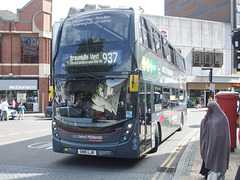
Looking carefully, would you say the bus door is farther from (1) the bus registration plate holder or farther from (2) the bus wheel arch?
(1) the bus registration plate holder

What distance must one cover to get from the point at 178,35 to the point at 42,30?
20.2 meters

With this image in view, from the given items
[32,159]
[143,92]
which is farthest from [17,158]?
[143,92]

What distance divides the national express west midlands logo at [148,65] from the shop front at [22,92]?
2269 cm

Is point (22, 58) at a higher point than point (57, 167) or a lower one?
higher

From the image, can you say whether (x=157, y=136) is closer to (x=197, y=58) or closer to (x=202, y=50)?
(x=197, y=58)

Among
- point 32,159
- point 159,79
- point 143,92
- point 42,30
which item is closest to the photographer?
point 143,92

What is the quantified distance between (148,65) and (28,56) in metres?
24.0

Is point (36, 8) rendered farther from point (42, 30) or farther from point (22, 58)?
point (22, 58)

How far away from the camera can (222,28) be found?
1602 inches

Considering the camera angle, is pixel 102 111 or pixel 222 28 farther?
pixel 222 28

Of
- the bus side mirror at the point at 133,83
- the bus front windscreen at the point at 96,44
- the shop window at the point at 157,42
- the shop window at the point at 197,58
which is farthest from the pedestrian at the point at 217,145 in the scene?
the shop window at the point at 197,58

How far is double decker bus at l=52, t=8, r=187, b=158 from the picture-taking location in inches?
255

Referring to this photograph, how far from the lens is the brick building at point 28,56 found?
2847 centimetres

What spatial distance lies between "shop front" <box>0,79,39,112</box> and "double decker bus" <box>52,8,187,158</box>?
22.5 meters
